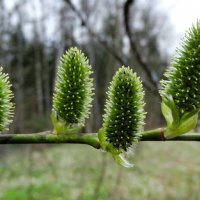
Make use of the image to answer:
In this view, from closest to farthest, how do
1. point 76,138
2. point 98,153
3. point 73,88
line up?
point 76,138 < point 73,88 < point 98,153

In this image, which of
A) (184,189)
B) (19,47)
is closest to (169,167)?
(184,189)

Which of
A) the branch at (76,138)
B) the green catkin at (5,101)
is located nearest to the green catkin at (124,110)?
the branch at (76,138)

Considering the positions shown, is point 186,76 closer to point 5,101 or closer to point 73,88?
point 73,88

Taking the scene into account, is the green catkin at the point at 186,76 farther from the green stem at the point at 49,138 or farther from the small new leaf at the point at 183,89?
the green stem at the point at 49,138

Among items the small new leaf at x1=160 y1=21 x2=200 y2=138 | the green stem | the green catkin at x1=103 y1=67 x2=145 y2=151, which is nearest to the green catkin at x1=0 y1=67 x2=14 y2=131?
the green stem

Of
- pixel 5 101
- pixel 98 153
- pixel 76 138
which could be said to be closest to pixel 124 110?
pixel 76 138

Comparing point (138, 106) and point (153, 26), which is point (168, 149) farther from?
point (138, 106)
